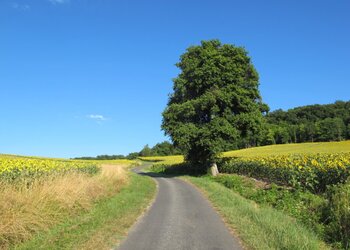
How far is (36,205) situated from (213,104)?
30226mm

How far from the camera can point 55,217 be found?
501 inches

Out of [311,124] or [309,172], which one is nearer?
[309,172]

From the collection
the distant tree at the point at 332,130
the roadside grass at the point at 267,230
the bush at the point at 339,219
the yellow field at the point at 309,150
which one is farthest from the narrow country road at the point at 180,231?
the distant tree at the point at 332,130

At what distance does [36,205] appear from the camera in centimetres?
1191

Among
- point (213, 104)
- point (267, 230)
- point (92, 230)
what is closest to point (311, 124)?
point (213, 104)

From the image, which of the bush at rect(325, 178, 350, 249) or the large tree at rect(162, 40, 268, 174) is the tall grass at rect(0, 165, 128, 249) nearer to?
the bush at rect(325, 178, 350, 249)

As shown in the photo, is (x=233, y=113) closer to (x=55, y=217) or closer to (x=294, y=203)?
(x=294, y=203)

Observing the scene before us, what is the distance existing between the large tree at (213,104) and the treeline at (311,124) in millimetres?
65835

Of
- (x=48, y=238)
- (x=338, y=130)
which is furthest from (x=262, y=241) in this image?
(x=338, y=130)

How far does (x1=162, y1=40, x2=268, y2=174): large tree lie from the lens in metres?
40.0

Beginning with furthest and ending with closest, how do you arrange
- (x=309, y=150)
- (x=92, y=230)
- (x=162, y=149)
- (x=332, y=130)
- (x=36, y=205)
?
(x=162, y=149)
(x=332, y=130)
(x=309, y=150)
(x=36, y=205)
(x=92, y=230)

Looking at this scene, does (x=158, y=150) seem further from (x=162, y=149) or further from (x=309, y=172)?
(x=309, y=172)

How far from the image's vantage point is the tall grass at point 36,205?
9.77 meters

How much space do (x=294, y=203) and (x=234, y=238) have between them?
670cm
